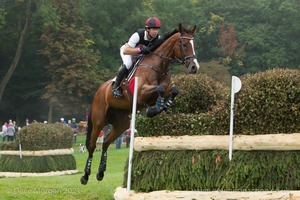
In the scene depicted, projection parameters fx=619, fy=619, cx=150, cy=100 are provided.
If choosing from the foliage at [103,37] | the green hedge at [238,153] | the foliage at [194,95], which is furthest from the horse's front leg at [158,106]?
the foliage at [103,37]

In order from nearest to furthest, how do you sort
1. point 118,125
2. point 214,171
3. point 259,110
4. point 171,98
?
point 259,110
point 214,171
point 171,98
point 118,125

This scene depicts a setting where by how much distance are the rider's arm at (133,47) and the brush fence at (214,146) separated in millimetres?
1489

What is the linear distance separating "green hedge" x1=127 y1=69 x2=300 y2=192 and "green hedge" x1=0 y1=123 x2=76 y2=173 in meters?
10.3

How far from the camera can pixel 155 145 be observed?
968cm

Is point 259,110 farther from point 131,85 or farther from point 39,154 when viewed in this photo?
point 39,154

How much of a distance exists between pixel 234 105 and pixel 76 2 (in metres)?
39.6

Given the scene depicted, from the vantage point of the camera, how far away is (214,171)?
9000mm

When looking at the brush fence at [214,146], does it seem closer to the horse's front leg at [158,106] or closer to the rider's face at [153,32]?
the horse's front leg at [158,106]

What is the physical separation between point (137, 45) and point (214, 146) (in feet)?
8.19

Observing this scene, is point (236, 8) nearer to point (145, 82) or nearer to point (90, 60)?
point (90, 60)

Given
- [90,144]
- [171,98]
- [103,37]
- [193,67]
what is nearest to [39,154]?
[90,144]

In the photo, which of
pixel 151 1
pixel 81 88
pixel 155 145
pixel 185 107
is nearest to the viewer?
pixel 155 145

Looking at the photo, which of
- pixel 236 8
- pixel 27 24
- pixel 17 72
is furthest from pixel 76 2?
pixel 236 8

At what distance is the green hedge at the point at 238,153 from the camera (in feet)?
27.8
